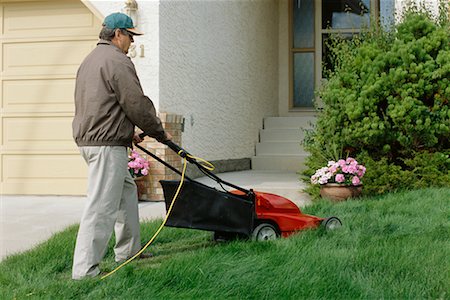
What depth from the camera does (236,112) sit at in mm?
12172

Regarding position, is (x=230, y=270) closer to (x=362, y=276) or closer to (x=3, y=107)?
(x=362, y=276)

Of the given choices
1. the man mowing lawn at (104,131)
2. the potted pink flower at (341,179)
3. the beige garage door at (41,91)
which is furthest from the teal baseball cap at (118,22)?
the beige garage door at (41,91)

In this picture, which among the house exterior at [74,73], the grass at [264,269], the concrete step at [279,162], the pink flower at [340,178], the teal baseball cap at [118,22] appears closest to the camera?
the grass at [264,269]

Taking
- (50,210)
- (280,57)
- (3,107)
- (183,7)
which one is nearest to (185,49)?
(183,7)

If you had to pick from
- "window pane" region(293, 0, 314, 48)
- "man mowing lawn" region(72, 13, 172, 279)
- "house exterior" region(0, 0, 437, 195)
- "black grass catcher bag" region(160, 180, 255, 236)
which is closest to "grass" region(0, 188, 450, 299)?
"black grass catcher bag" region(160, 180, 255, 236)

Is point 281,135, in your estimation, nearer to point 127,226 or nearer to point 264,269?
point 127,226

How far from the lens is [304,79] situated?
1439 centimetres

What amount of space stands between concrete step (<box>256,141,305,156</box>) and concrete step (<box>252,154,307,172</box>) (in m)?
0.17

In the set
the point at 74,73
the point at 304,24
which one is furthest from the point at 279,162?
the point at 74,73

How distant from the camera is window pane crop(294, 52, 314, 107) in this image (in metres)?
14.3

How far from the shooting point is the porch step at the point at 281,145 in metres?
12.4

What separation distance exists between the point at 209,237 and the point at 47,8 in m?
4.83

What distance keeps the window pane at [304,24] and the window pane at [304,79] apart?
250 millimetres

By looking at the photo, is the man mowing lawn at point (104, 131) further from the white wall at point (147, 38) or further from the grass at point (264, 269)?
the white wall at point (147, 38)
